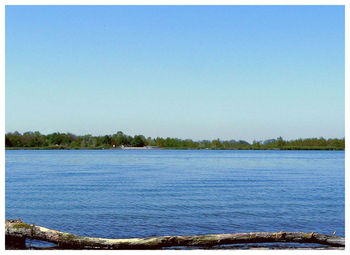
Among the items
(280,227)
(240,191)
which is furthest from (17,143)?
(280,227)

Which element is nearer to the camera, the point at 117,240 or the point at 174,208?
the point at 117,240

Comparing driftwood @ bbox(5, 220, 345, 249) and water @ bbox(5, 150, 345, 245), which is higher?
driftwood @ bbox(5, 220, 345, 249)

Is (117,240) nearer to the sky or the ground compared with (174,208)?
nearer to the sky

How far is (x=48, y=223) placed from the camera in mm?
18547

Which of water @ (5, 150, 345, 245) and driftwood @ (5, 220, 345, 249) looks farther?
water @ (5, 150, 345, 245)

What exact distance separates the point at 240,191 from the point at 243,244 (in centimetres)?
1987

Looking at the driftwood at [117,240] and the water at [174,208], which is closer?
the driftwood at [117,240]

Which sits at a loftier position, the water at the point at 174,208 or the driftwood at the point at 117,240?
the driftwood at the point at 117,240
